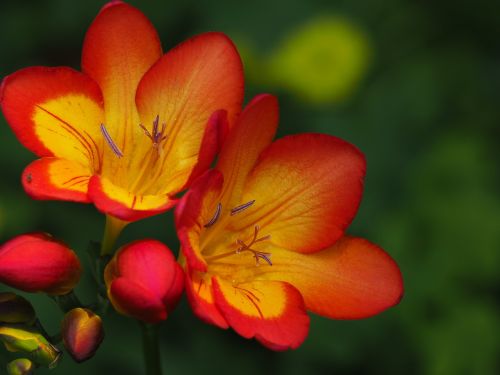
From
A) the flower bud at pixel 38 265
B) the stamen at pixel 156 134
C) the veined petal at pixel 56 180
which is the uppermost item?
the stamen at pixel 156 134

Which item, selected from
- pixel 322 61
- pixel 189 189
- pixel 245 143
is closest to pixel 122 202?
pixel 189 189

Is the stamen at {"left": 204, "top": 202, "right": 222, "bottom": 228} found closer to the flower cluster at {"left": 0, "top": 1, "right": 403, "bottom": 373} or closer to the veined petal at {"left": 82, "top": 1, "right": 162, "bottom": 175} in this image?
the flower cluster at {"left": 0, "top": 1, "right": 403, "bottom": 373}

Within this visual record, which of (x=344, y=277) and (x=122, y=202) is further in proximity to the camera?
(x=344, y=277)

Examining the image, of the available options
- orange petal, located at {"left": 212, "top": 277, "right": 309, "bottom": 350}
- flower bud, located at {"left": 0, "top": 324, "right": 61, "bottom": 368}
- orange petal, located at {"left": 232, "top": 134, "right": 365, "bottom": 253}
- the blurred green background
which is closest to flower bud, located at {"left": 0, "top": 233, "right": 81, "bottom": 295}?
flower bud, located at {"left": 0, "top": 324, "right": 61, "bottom": 368}

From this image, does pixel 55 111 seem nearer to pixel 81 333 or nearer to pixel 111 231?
pixel 111 231

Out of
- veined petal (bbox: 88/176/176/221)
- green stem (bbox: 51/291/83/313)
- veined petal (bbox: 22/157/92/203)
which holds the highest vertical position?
veined petal (bbox: 88/176/176/221)

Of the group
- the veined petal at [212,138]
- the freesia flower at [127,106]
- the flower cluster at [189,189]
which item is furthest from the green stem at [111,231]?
the veined petal at [212,138]

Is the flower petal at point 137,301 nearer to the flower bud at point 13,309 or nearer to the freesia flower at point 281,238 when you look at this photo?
the freesia flower at point 281,238

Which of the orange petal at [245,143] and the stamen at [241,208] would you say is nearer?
the orange petal at [245,143]
